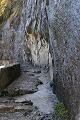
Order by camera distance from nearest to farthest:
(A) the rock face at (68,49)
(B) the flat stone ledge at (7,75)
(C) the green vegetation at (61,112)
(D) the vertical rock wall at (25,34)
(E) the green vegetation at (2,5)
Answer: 1. (A) the rock face at (68,49)
2. (C) the green vegetation at (61,112)
3. (B) the flat stone ledge at (7,75)
4. (D) the vertical rock wall at (25,34)
5. (E) the green vegetation at (2,5)

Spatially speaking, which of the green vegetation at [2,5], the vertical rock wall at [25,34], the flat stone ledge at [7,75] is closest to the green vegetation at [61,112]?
the flat stone ledge at [7,75]

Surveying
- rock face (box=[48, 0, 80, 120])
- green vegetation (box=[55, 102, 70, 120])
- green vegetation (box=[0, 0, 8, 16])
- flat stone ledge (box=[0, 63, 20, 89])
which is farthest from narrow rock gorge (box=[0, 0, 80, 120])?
green vegetation (box=[0, 0, 8, 16])

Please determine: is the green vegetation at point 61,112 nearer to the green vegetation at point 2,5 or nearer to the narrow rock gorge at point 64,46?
the narrow rock gorge at point 64,46

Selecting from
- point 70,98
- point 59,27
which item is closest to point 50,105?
point 70,98

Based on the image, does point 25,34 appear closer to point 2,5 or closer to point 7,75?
point 2,5

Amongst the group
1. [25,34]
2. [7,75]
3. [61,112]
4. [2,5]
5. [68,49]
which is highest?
[2,5]

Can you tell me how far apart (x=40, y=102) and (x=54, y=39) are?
1.70 meters

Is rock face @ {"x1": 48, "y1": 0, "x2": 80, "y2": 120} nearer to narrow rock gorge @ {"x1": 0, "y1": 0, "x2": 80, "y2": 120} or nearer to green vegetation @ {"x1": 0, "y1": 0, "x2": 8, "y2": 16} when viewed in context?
narrow rock gorge @ {"x1": 0, "y1": 0, "x2": 80, "y2": 120}

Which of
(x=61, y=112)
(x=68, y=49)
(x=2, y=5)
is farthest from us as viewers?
(x=2, y=5)

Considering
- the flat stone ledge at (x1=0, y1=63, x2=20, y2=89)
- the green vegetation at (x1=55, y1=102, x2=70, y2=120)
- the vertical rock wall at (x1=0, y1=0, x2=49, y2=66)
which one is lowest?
the green vegetation at (x1=55, y1=102, x2=70, y2=120)

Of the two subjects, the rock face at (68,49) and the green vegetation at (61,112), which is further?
the green vegetation at (61,112)

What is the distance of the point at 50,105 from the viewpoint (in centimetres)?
705

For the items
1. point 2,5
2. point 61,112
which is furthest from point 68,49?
point 2,5

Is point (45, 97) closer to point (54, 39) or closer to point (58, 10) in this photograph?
point (54, 39)
